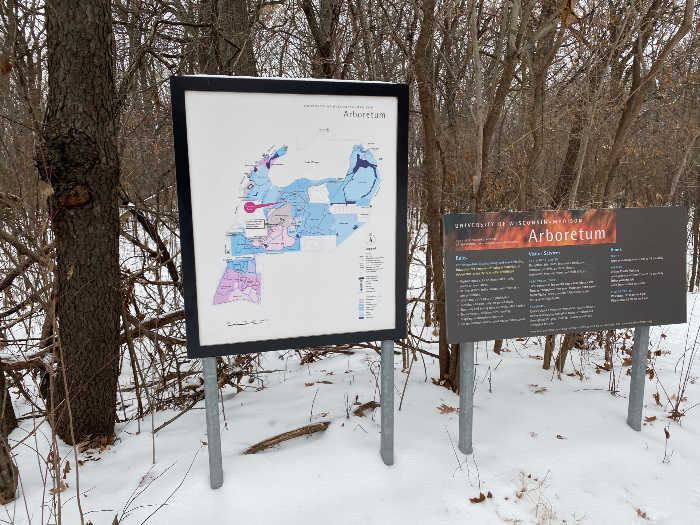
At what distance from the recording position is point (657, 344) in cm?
606

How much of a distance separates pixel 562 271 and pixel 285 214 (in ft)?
5.67

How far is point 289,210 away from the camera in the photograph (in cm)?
242

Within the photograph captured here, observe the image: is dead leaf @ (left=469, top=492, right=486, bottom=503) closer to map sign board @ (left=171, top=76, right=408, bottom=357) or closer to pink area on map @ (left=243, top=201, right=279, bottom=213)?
map sign board @ (left=171, top=76, right=408, bottom=357)

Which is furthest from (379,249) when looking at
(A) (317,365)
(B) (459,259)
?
(A) (317,365)

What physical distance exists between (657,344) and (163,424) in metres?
5.90

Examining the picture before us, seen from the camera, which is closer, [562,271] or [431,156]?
[562,271]

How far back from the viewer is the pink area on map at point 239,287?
2.39 meters

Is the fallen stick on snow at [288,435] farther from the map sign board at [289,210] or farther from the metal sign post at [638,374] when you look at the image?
the metal sign post at [638,374]

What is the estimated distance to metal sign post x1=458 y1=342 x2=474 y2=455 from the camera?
110 inches

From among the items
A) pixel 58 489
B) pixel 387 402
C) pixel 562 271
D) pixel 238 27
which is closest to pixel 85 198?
pixel 58 489

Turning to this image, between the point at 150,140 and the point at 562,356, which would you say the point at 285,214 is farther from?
the point at 150,140

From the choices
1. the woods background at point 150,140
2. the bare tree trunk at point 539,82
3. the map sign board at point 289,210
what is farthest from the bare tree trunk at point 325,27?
the map sign board at point 289,210

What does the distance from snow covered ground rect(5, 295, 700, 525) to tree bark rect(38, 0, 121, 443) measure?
0.45 meters

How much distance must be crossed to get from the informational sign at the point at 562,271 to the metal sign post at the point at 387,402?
1.22 feet
